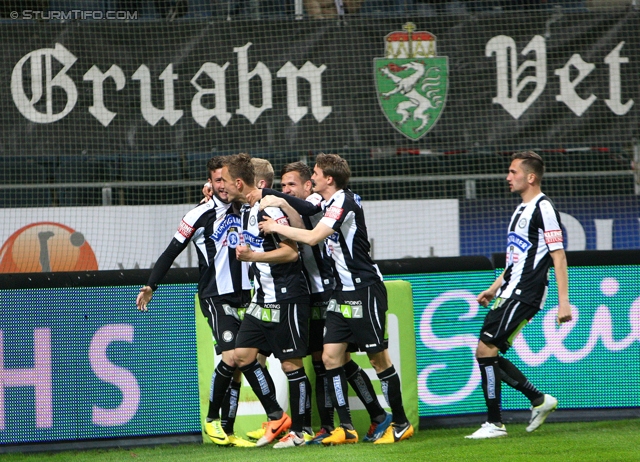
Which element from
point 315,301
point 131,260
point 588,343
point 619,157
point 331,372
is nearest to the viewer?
point 331,372

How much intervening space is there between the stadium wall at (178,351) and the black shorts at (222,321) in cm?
52

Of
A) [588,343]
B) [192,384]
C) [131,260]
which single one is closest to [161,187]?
[131,260]

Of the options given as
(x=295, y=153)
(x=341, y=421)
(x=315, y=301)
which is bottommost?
(x=341, y=421)

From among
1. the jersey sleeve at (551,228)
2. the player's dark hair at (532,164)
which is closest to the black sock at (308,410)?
the jersey sleeve at (551,228)

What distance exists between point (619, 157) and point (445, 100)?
6.60ft

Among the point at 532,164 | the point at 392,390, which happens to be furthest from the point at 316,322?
the point at 532,164

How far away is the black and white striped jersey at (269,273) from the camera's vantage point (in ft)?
18.6

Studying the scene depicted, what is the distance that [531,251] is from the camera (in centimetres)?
578

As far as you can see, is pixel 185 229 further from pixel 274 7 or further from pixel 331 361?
pixel 274 7

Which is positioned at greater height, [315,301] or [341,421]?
[315,301]

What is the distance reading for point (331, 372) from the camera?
574cm

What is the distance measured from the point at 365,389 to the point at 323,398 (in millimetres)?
325

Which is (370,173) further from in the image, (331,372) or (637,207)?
(331,372)

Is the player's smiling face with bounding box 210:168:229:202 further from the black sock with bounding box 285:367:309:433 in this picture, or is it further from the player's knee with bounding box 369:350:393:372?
the player's knee with bounding box 369:350:393:372
